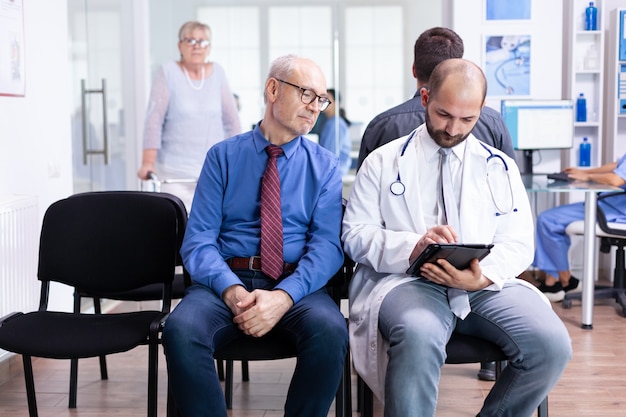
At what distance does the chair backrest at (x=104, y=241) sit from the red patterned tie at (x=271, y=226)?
0.44m

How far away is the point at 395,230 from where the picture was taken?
2600 millimetres

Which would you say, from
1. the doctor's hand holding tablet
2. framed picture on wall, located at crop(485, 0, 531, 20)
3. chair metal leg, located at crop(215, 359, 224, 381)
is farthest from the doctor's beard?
framed picture on wall, located at crop(485, 0, 531, 20)

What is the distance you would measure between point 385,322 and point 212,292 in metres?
0.56

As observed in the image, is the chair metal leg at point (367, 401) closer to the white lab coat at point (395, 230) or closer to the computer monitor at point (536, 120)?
the white lab coat at point (395, 230)

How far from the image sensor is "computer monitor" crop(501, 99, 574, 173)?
559cm

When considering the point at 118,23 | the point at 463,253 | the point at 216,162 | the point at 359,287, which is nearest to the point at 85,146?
the point at 118,23

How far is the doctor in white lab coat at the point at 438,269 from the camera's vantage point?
2346 mm

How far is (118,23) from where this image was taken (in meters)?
5.53

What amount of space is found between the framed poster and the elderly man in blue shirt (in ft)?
4.34

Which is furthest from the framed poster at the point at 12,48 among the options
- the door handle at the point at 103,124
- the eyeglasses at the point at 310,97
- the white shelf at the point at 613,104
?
the white shelf at the point at 613,104

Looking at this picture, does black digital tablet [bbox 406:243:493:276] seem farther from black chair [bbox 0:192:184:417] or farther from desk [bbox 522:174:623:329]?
desk [bbox 522:174:623:329]

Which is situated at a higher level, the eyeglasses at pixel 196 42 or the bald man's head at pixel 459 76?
the eyeglasses at pixel 196 42

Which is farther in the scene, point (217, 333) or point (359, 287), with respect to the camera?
point (359, 287)

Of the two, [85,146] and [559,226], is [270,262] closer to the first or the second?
[85,146]
